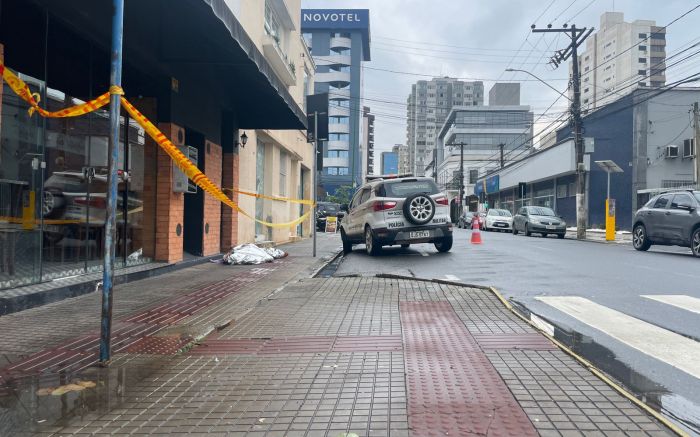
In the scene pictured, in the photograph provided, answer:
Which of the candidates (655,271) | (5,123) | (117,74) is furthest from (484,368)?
(655,271)

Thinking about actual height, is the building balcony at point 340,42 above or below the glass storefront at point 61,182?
above

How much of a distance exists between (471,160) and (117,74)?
3800 inches

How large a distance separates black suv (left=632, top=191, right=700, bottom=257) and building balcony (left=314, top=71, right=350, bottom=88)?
73132mm

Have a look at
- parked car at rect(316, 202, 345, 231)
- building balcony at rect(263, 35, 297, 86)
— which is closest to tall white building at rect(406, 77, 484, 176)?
parked car at rect(316, 202, 345, 231)

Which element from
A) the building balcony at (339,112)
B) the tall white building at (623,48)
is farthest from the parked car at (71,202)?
the tall white building at (623,48)

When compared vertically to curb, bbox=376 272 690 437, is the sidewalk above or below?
below

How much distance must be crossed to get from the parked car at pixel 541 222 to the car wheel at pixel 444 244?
12582 millimetres

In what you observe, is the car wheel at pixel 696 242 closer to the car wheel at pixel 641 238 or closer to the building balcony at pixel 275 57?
the car wheel at pixel 641 238

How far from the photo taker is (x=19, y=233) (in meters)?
5.88

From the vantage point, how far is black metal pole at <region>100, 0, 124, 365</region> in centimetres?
381

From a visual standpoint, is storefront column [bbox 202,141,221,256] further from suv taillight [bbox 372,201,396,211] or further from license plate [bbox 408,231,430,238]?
license plate [bbox 408,231,430,238]

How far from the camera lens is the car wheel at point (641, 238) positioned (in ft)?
48.8

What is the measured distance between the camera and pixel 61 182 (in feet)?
23.0

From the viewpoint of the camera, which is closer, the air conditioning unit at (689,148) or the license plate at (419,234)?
the license plate at (419,234)
